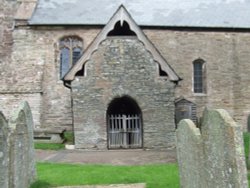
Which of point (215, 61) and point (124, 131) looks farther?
point (215, 61)

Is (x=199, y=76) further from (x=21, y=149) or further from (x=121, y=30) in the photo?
(x=21, y=149)

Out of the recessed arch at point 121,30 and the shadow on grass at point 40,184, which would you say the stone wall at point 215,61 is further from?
the shadow on grass at point 40,184

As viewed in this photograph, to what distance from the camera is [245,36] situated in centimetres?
2509

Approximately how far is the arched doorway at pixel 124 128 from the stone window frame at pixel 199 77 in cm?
736

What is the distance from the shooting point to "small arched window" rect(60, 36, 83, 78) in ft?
80.1

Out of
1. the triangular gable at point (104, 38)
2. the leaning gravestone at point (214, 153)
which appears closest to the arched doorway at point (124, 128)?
the triangular gable at point (104, 38)

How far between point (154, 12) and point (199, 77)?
4778 millimetres

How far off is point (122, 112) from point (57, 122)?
5.26 meters

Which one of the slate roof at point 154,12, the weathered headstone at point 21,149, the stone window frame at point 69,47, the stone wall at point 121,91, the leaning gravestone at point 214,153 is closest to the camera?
the leaning gravestone at point 214,153

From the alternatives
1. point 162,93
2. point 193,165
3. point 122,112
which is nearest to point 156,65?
point 162,93

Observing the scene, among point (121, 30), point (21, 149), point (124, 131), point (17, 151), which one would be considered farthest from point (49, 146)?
point (17, 151)

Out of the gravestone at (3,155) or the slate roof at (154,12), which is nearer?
the gravestone at (3,155)

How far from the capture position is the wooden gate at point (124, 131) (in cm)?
1830

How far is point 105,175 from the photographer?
10.8 m
